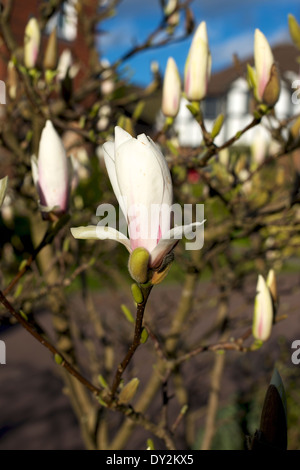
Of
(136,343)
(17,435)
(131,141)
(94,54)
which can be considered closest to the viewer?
(131,141)

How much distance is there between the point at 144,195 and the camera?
31.7 inches

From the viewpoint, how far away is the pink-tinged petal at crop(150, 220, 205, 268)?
813mm

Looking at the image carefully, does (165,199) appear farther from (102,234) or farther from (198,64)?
(198,64)

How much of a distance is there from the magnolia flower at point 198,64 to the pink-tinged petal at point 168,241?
2.30 feet

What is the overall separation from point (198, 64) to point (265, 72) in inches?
7.7

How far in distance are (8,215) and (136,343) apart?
115 inches

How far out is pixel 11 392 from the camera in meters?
5.39

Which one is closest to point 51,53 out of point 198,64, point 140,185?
point 198,64

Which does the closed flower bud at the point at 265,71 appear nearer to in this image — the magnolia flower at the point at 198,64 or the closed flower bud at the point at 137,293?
the magnolia flower at the point at 198,64

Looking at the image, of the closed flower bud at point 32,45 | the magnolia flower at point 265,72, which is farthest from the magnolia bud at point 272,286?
the closed flower bud at point 32,45

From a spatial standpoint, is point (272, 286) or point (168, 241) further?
point (272, 286)

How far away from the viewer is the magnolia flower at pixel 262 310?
1.29 metres
